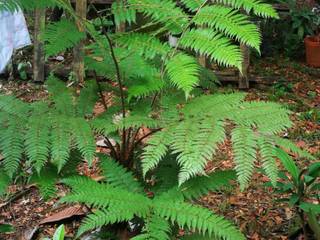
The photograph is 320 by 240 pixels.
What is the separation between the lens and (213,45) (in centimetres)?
191

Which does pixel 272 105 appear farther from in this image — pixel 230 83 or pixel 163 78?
pixel 230 83

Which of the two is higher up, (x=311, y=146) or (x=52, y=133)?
(x=52, y=133)

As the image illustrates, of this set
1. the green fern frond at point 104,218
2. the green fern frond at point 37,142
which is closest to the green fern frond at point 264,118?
the green fern frond at point 104,218

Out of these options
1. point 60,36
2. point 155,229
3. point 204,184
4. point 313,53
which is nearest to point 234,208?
point 204,184

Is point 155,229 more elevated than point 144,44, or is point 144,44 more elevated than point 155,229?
point 144,44

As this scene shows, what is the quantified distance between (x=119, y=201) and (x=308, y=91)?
4.16 metres

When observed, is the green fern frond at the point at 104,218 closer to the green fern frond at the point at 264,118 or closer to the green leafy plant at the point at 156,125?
the green leafy plant at the point at 156,125

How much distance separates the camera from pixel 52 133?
1.84 metres

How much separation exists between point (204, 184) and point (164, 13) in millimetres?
744

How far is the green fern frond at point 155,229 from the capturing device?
1.65 m

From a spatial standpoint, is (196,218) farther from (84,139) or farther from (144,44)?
(144,44)

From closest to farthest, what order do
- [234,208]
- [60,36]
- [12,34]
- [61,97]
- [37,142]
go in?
[37,142]
[60,36]
[61,97]
[234,208]
[12,34]

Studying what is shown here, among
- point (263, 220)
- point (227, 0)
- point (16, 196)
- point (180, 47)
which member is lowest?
point (16, 196)

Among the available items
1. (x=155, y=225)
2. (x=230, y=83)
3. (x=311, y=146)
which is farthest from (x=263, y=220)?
(x=230, y=83)
